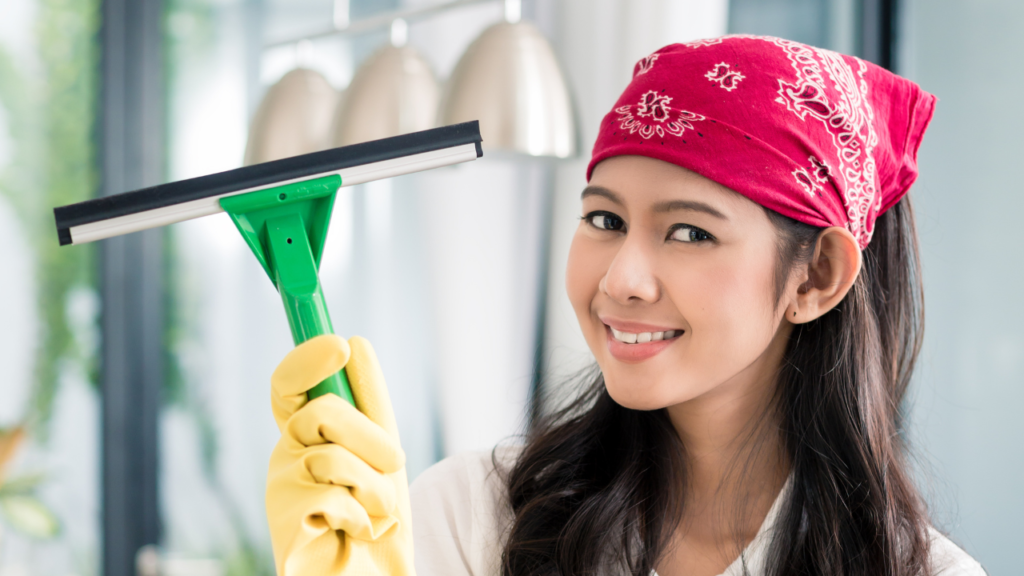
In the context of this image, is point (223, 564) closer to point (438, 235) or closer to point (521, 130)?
point (438, 235)

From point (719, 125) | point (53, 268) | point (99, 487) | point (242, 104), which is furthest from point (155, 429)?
point (719, 125)

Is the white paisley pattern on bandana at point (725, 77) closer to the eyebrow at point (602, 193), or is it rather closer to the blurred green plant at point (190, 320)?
the eyebrow at point (602, 193)

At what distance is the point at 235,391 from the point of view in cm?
242

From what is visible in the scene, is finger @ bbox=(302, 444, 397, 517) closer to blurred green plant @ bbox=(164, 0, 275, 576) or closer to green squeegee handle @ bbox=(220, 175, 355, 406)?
green squeegee handle @ bbox=(220, 175, 355, 406)

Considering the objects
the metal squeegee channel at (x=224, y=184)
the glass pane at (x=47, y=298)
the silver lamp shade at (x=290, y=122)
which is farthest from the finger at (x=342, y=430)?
the glass pane at (x=47, y=298)

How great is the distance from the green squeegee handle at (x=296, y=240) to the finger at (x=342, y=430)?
0.03 meters

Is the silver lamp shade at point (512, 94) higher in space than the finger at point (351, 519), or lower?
higher

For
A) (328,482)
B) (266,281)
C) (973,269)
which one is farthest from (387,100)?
(973,269)

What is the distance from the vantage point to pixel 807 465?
109 cm

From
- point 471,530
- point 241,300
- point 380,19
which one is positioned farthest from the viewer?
point 241,300

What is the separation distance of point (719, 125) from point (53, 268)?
214cm

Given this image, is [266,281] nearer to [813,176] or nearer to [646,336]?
[646,336]

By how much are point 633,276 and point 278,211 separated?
0.45 metres

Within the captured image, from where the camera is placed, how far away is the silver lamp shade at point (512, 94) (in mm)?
1311
